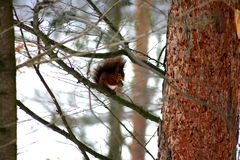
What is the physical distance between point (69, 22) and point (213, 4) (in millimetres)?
739

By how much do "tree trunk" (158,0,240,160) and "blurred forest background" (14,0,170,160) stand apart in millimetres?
184

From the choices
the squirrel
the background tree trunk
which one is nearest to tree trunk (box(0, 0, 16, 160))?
the background tree trunk

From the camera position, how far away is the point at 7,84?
1954 millimetres

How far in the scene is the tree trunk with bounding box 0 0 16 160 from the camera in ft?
6.38

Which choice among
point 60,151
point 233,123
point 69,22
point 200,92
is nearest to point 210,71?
point 200,92

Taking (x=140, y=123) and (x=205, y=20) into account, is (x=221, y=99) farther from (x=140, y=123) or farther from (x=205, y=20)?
(x=140, y=123)

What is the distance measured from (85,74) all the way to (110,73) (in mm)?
134

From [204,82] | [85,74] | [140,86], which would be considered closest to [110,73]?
[85,74]

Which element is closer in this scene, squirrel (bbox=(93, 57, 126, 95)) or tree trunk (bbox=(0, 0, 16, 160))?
tree trunk (bbox=(0, 0, 16, 160))

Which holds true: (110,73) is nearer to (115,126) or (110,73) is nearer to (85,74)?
(85,74)

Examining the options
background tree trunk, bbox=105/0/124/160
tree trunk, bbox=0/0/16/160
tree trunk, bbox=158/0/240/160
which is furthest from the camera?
background tree trunk, bbox=105/0/124/160

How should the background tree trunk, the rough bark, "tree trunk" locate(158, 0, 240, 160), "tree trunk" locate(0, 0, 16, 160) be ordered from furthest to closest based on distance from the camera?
the rough bark → the background tree trunk → "tree trunk" locate(158, 0, 240, 160) → "tree trunk" locate(0, 0, 16, 160)

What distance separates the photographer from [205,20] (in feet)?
6.79

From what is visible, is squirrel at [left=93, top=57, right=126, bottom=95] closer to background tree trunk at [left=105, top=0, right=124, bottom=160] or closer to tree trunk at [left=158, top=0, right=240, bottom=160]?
background tree trunk at [left=105, top=0, right=124, bottom=160]
